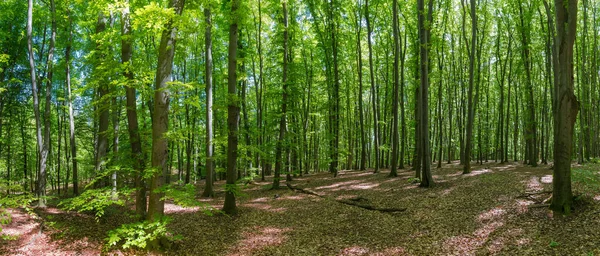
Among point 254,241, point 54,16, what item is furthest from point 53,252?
point 54,16

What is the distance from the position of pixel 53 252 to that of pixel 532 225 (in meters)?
11.8

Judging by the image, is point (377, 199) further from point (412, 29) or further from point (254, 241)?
point (412, 29)

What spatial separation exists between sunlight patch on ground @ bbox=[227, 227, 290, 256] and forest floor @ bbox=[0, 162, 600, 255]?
0.03 meters

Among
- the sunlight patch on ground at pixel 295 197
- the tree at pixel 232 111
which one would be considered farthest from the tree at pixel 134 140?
the sunlight patch on ground at pixel 295 197

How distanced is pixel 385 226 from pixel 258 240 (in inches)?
145

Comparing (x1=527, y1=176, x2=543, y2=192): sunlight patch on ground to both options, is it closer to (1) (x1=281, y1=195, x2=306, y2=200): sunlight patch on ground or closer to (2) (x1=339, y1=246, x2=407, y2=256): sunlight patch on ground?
(2) (x1=339, y1=246, x2=407, y2=256): sunlight patch on ground

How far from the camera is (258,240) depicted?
8.42 meters

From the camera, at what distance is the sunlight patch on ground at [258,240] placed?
25.6 feet

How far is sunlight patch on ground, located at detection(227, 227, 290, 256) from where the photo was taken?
7.82 meters

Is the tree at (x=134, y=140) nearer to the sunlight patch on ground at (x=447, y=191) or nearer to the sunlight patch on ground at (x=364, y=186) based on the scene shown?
the sunlight patch on ground at (x=364, y=186)

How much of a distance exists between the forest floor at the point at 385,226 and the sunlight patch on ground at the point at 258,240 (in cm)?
3

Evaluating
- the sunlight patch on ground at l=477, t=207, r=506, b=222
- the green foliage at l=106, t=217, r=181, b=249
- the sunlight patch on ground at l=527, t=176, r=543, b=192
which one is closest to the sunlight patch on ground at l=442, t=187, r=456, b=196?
the sunlight patch on ground at l=527, t=176, r=543, b=192

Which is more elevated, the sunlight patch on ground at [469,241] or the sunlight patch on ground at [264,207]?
the sunlight patch on ground at [469,241]

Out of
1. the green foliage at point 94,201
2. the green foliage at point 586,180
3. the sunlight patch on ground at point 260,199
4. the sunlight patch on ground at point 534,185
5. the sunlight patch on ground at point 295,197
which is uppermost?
the green foliage at point 94,201
